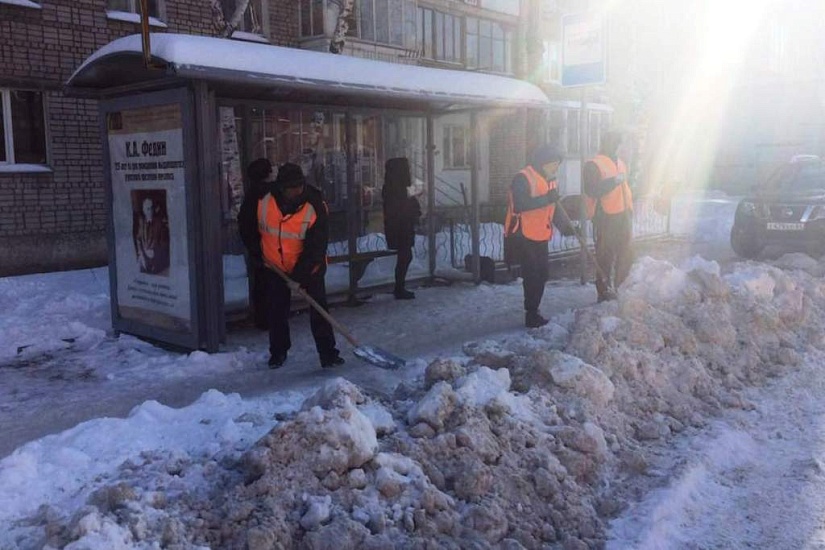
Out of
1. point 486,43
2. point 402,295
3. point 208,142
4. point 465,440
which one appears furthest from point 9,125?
point 486,43

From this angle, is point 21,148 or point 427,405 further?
point 21,148

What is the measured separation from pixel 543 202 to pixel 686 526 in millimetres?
4407

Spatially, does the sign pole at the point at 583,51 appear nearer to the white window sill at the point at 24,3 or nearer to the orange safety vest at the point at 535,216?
the orange safety vest at the point at 535,216

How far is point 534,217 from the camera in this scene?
809cm

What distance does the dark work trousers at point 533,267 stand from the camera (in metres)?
8.16

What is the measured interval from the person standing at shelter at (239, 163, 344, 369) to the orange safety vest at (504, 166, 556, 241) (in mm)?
2218

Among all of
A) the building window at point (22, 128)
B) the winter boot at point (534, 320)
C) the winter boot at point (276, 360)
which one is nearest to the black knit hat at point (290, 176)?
the winter boot at point (276, 360)

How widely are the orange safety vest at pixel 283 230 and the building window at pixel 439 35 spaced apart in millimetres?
15164

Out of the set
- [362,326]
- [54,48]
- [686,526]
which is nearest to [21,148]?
[54,48]

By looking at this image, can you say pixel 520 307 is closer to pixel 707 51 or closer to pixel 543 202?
pixel 543 202

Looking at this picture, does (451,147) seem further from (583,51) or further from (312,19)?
(312,19)

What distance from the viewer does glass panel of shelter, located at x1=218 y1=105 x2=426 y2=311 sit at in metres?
8.43

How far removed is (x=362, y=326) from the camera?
8633mm

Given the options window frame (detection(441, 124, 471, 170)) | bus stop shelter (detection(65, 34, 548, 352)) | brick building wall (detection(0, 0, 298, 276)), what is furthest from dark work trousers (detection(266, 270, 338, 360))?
brick building wall (detection(0, 0, 298, 276))
